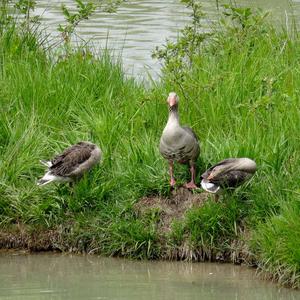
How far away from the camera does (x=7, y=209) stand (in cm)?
873

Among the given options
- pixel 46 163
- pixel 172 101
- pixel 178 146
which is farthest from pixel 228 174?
pixel 46 163

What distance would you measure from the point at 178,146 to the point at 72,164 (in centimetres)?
87

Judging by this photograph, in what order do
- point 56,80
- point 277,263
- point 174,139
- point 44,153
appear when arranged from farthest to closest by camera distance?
1. point 56,80
2. point 44,153
3. point 174,139
4. point 277,263

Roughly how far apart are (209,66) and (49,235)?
8.26 ft

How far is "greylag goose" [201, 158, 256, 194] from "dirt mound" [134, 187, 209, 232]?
0.39 m

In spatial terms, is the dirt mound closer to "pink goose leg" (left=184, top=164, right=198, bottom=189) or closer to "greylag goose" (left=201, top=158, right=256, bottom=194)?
"pink goose leg" (left=184, top=164, right=198, bottom=189)

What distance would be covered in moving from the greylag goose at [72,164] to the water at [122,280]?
2.06 feet

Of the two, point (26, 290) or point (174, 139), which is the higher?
point (174, 139)

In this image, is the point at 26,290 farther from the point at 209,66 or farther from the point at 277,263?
the point at 209,66

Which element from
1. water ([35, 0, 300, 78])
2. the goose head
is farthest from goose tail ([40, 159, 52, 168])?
water ([35, 0, 300, 78])

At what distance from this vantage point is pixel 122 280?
317 inches

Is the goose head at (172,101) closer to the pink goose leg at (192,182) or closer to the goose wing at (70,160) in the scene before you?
the pink goose leg at (192,182)

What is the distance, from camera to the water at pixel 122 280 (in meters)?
7.70

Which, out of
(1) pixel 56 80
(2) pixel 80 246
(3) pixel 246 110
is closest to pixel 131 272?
(2) pixel 80 246
